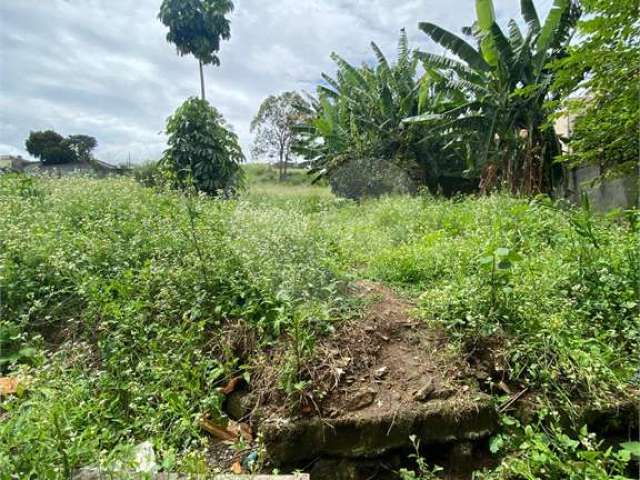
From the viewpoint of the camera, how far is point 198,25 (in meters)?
15.6

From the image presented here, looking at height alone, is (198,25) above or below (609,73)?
above

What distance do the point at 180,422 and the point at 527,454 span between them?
1738 millimetres

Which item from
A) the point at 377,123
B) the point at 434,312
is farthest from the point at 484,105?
the point at 434,312

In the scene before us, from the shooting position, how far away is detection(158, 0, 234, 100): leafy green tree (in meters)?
15.4

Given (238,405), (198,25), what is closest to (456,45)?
(238,405)

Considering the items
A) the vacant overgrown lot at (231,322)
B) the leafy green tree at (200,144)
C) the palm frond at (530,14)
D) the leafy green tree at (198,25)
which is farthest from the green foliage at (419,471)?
the leafy green tree at (198,25)

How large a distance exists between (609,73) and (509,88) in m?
5.05

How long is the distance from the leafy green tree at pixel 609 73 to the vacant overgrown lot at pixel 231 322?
5.59 feet

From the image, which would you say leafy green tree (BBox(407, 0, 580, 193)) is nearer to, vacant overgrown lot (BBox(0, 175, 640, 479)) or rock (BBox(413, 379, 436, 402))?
vacant overgrown lot (BBox(0, 175, 640, 479))

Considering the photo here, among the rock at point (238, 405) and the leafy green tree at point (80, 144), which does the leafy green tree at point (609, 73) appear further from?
the leafy green tree at point (80, 144)

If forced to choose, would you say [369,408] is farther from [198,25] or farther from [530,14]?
[198,25]

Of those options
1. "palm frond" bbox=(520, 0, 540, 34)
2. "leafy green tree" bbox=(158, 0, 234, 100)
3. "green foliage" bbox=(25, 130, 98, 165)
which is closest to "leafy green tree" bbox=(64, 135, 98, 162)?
"green foliage" bbox=(25, 130, 98, 165)

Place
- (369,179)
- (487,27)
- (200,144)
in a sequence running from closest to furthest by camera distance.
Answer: (487,27), (200,144), (369,179)

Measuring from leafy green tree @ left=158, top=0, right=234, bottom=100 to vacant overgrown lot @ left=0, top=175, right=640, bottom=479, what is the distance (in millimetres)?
14946
